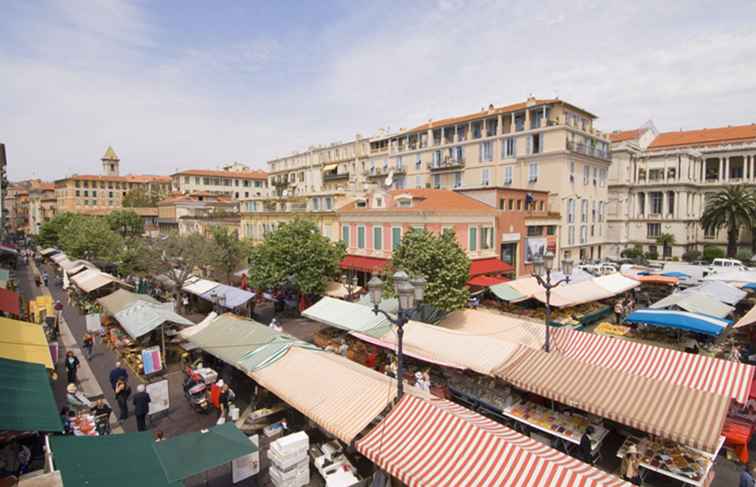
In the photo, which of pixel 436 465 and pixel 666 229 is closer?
pixel 436 465

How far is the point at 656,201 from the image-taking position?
4906cm

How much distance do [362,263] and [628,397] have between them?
21.6 metres

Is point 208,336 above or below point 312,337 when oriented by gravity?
above

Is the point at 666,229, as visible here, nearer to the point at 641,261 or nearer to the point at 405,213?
the point at 641,261

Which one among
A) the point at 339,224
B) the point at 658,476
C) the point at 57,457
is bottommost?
the point at 658,476

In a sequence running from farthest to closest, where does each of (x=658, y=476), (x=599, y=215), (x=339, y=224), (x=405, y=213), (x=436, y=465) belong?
(x=599, y=215) → (x=339, y=224) → (x=405, y=213) → (x=658, y=476) → (x=436, y=465)

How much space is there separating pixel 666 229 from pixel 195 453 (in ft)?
178

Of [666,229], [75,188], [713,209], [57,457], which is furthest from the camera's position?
[75,188]

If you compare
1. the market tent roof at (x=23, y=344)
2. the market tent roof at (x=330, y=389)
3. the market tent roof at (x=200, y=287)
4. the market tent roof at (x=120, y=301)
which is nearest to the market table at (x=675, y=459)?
the market tent roof at (x=330, y=389)

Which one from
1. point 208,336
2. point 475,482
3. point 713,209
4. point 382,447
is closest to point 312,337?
point 208,336

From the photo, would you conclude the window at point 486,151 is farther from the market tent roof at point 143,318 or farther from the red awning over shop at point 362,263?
the market tent roof at point 143,318

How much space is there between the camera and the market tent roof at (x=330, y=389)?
9.45 m

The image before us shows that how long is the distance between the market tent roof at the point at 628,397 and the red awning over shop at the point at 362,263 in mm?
17512

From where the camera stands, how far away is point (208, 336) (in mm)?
15688
